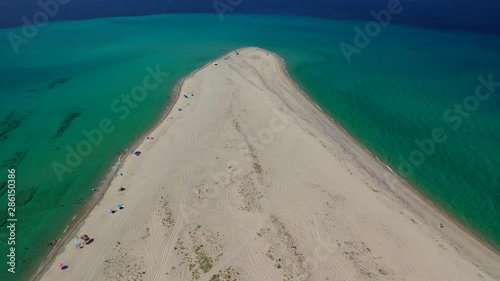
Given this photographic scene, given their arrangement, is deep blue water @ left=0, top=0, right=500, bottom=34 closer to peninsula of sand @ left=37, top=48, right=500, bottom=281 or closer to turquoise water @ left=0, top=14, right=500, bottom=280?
turquoise water @ left=0, top=14, right=500, bottom=280

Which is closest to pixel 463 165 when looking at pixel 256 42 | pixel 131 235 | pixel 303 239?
pixel 303 239

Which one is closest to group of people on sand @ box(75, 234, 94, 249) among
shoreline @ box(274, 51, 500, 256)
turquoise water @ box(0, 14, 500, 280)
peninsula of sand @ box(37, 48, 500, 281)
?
peninsula of sand @ box(37, 48, 500, 281)

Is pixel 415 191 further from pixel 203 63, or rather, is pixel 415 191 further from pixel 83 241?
pixel 203 63

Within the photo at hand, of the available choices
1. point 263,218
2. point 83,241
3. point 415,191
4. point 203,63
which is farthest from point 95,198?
point 203,63

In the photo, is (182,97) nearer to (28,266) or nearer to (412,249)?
(28,266)

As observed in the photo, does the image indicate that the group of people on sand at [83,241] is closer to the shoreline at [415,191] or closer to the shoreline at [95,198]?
the shoreline at [95,198]

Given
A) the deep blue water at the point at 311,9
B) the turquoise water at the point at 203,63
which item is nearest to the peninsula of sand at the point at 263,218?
the turquoise water at the point at 203,63
